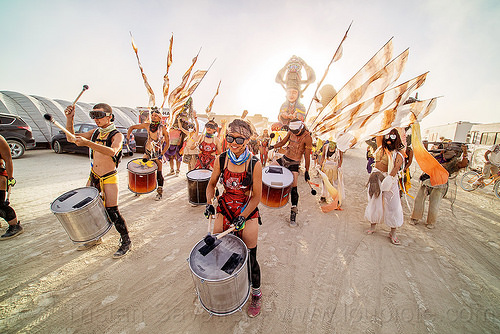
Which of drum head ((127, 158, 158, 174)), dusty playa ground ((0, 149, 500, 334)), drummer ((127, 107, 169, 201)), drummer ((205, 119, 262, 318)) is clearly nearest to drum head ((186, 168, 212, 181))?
drum head ((127, 158, 158, 174))

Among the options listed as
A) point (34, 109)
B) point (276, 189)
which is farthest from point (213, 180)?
point (34, 109)

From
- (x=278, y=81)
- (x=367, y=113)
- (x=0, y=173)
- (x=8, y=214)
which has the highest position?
(x=278, y=81)

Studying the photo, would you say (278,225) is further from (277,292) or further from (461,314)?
(461,314)

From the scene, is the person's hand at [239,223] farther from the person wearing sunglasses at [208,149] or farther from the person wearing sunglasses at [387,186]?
the person wearing sunglasses at [208,149]

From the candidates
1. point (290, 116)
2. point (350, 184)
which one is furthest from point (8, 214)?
point (350, 184)

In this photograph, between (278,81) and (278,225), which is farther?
(278,81)

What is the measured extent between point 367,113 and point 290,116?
4857 mm

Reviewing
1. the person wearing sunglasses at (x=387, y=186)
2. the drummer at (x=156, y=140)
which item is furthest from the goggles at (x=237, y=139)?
the drummer at (x=156, y=140)

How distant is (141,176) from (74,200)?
60.2 inches

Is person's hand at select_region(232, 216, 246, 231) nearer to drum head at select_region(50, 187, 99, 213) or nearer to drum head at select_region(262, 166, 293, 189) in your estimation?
drum head at select_region(262, 166, 293, 189)

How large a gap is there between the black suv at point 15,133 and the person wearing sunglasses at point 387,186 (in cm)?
1464

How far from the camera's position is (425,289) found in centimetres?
267

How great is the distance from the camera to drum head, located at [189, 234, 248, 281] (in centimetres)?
172

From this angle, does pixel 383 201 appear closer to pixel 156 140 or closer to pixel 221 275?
pixel 221 275
